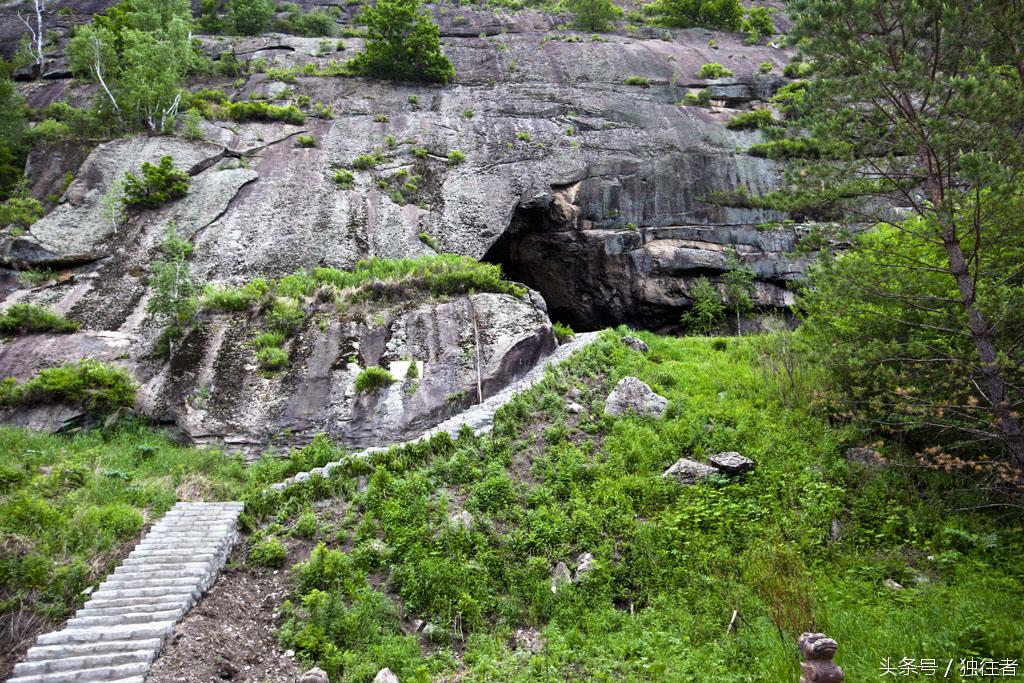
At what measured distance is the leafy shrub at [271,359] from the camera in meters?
13.8

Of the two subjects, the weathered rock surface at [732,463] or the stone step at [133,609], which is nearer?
the stone step at [133,609]

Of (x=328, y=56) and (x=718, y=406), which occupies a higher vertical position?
(x=328, y=56)

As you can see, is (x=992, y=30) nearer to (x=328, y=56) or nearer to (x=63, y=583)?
(x=63, y=583)

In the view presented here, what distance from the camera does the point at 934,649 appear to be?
576 centimetres

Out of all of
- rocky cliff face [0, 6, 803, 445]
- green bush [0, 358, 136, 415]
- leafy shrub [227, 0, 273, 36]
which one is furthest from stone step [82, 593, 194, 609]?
leafy shrub [227, 0, 273, 36]

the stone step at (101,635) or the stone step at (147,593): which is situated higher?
the stone step at (101,635)

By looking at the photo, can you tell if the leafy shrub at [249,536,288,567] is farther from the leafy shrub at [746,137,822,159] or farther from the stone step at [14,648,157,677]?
the leafy shrub at [746,137,822,159]

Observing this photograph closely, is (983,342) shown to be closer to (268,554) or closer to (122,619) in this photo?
(268,554)

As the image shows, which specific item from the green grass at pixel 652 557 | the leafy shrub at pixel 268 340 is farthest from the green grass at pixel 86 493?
the leafy shrub at pixel 268 340

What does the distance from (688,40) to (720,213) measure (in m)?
16.4

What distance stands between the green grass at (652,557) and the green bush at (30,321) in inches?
362

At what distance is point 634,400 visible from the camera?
40.6 feet

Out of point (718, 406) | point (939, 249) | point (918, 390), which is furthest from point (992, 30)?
point (718, 406)

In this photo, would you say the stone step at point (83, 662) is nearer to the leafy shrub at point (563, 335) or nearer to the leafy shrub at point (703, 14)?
the leafy shrub at point (563, 335)
